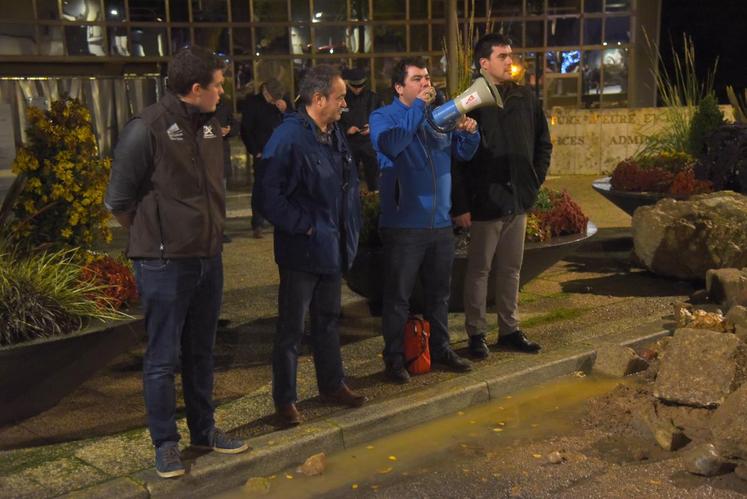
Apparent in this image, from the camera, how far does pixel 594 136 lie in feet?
56.3

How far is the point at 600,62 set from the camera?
59.4 feet

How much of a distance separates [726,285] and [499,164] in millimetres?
2218

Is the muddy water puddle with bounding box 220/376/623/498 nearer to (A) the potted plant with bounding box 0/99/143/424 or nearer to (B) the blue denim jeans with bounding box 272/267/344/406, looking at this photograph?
(B) the blue denim jeans with bounding box 272/267/344/406

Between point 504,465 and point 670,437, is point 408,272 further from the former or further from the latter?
point 670,437

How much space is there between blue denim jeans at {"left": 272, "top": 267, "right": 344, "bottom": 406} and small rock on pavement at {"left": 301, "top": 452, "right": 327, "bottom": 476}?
1.48 ft

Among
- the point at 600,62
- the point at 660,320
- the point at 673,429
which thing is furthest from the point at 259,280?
the point at 600,62

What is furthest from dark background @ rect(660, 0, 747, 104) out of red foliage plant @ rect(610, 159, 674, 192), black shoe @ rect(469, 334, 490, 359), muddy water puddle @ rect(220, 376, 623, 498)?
muddy water puddle @ rect(220, 376, 623, 498)

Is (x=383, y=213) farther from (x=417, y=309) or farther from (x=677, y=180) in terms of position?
(x=677, y=180)

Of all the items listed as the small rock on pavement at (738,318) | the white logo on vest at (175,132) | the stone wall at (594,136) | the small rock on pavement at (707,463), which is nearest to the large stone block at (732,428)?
the small rock on pavement at (707,463)

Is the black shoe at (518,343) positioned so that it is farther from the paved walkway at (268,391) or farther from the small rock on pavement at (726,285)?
the small rock on pavement at (726,285)

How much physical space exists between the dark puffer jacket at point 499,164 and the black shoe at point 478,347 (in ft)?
2.54

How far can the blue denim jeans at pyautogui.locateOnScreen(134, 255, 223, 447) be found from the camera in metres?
4.46

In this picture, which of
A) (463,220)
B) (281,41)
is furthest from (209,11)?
(463,220)

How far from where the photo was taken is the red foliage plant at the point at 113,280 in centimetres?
578
